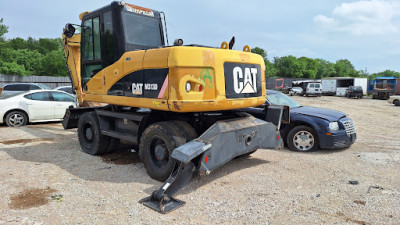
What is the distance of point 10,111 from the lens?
10727mm

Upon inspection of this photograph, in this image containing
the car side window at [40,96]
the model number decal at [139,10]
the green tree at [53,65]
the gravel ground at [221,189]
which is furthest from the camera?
the green tree at [53,65]

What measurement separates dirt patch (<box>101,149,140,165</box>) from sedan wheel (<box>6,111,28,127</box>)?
5696mm

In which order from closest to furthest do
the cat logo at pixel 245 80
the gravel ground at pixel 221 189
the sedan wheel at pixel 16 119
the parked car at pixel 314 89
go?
1. the gravel ground at pixel 221 189
2. the cat logo at pixel 245 80
3. the sedan wheel at pixel 16 119
4. the parked car at pixel 314 89

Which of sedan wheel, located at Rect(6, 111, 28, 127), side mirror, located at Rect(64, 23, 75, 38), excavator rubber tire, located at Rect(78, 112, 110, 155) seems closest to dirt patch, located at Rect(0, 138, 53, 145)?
excavator rubber tire, located at Rect(78, 112, 110, 155)

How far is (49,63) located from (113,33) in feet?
159

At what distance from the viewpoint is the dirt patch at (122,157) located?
21.0ft

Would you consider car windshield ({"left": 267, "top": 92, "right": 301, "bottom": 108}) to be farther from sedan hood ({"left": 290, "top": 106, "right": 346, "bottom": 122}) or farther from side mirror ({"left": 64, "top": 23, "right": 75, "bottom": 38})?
side mirror ({"left": 64, "top": 23, "right": 75, "bottom": 38})

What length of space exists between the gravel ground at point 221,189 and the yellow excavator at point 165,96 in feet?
1.20

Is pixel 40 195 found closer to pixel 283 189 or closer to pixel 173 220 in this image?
pixel 173 220

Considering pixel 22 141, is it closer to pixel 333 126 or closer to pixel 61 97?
pixel 61 97

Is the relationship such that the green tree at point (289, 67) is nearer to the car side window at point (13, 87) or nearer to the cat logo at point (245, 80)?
the car side window at point (13, 87)

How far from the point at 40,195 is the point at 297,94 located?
38.6m

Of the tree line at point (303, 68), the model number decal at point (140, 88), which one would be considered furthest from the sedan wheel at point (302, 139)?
the tree line at point (303, 68)

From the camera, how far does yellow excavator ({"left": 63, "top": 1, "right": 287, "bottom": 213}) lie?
4.55 m
